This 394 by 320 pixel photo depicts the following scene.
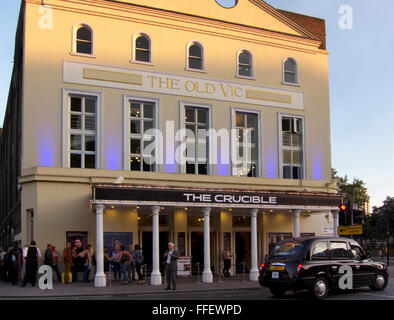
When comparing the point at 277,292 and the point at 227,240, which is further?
the point at 227,240

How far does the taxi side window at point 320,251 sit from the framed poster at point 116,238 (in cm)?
1120

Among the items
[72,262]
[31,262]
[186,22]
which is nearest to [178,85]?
[186,22]

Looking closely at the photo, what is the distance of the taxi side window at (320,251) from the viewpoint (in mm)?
16578

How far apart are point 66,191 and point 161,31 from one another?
9.27m

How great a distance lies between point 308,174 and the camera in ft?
101

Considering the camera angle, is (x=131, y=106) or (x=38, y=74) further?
(x=131, y=106)

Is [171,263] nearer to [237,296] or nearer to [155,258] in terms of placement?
[155,258]

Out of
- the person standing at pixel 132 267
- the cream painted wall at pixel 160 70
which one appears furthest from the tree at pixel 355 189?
the person standing at pixel 132 267

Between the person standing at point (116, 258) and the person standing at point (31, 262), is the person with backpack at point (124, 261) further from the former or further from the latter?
the person standing at point (31, 262)

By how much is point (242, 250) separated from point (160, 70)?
33.3 ft

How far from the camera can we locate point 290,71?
31.5 m

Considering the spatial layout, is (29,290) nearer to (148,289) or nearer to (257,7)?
(148,289)

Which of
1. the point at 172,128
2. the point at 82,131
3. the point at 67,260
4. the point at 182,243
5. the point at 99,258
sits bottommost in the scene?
the point at 67,260
